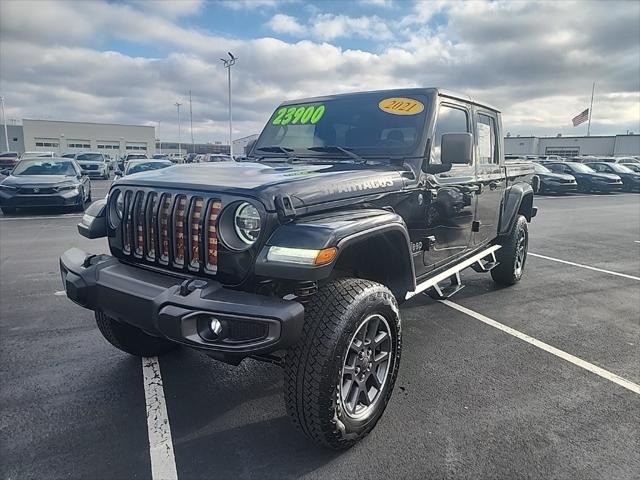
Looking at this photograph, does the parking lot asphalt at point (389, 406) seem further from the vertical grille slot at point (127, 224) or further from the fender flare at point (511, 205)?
the vertical grille slot at point (127, 224)

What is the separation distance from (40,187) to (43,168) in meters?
1.31

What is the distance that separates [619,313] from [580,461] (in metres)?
3.10

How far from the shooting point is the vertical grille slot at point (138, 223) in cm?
281

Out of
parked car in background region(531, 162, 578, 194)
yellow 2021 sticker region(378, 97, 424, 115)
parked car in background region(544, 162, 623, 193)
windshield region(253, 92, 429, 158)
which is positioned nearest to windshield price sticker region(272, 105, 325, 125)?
windshield region(253, 92, 429, 158)

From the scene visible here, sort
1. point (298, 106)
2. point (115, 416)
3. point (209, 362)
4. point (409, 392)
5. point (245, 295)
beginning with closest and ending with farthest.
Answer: point (245, 295), point (115, 416), point (409, 392), point (209, 362), point (298, 106)

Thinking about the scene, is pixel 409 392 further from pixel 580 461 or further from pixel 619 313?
pixel 619 313

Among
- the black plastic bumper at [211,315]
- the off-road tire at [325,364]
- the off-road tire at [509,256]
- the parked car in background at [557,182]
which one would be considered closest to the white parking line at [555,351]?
the off-road tire at [509,256]

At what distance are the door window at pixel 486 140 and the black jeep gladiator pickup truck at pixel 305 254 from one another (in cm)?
86

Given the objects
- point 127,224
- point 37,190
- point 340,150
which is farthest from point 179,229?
point 37,190

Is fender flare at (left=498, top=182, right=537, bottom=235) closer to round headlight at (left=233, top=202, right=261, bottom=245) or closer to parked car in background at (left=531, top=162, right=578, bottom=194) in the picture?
round headlight at (left=233, top=202, right=261, bottom=245)

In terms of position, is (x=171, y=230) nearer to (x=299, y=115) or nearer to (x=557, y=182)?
(x=299, y=115)

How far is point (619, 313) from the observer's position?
4.97m

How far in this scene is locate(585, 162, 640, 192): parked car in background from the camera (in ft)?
81.9

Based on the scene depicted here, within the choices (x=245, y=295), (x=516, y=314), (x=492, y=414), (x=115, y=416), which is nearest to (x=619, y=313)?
(x=516, y=314)
